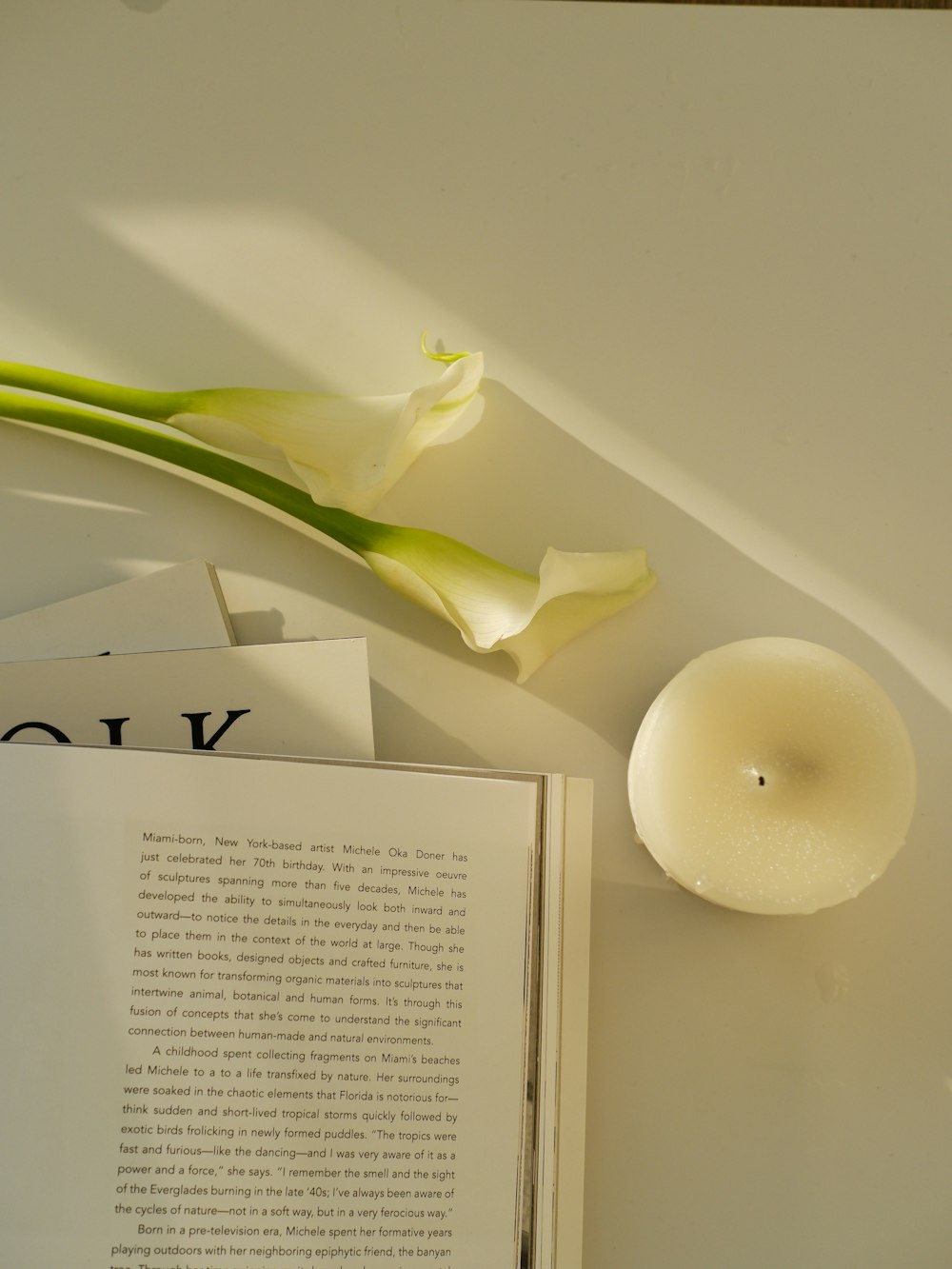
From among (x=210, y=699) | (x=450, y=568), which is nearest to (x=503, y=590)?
(x=450, y=568)

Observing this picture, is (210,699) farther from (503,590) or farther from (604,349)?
(604,349)

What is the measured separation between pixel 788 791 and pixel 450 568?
0.49ft

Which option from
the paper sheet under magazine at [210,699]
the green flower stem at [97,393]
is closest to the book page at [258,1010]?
the paper sheet under magazine at [210,699]

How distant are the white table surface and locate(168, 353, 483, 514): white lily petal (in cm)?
4

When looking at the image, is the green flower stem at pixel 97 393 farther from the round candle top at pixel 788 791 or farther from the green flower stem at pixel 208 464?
the round candle top at pixel 788 791

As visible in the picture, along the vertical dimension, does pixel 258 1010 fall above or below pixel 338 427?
below

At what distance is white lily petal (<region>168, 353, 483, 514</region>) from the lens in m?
0.35

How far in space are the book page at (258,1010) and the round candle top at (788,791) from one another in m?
0.06

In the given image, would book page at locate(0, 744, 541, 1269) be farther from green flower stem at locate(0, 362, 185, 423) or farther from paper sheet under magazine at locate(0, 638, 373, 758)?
green flower stem at locate(0, 362, 185, 423)

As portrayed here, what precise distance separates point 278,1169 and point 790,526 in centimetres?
32

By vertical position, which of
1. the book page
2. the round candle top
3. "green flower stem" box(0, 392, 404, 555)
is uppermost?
"green flower stem" box(0, 392, 404, 555)

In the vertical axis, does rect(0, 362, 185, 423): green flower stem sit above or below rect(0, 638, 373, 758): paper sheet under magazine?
above

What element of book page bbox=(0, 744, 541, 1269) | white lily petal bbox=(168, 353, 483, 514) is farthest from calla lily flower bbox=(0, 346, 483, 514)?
book page bbox=(0, 744, 541, 1269)

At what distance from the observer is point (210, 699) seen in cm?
36
